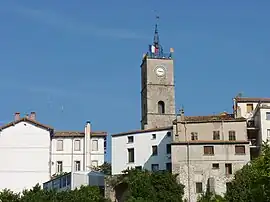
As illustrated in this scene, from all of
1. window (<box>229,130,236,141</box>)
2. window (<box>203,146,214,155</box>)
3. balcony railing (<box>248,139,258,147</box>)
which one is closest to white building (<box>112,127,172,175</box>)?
window (<box>203,146,214,155</box>)

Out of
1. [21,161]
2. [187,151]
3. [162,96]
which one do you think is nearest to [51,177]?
[21,161]

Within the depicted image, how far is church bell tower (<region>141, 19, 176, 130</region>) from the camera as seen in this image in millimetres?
90625

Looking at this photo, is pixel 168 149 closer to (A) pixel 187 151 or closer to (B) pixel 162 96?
(A) pixel 187 151

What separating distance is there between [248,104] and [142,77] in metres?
23.5

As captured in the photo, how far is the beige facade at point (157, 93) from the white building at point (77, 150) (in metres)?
7.49

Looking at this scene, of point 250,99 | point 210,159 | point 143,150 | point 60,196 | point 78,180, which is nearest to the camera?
point 210,159

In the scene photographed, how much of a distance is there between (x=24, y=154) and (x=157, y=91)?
869 inches

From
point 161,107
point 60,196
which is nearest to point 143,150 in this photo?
point 60,196

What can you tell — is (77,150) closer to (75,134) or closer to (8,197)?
(75,134)

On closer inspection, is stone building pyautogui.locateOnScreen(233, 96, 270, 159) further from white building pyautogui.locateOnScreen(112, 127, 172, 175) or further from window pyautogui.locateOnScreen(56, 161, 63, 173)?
window pyautogui.locateOnScreen(56, 161, 63, 173)

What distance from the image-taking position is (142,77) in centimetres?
9644

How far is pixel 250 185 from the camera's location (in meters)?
58.5

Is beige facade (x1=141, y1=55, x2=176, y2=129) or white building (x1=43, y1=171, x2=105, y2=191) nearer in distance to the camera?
white building (x1=43, y1=171, x2=105, y2=191)

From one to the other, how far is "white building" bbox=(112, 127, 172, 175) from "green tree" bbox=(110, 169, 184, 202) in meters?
4.33
